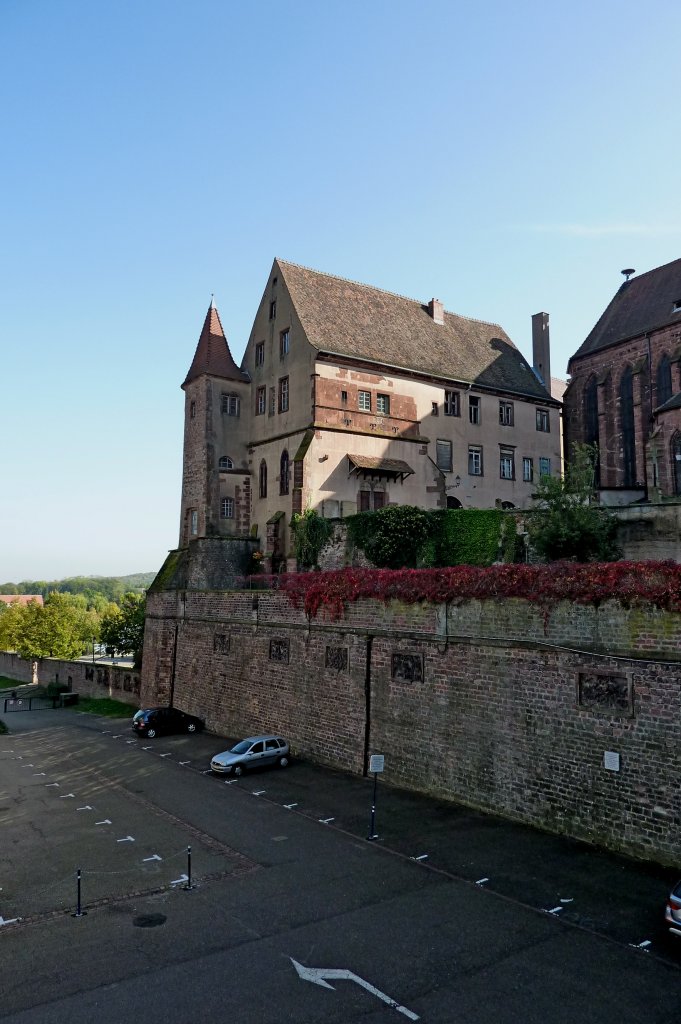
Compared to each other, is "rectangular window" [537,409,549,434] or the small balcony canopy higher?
"rectangular window" [537,409,549,434]

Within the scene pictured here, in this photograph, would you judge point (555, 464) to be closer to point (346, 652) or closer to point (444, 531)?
point (444, 531)

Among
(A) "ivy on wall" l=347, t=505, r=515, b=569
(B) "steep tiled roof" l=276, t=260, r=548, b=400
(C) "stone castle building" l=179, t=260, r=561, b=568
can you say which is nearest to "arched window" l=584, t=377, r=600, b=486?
(B) "steep tiled roof" l=276, t=260, r=548, b=400

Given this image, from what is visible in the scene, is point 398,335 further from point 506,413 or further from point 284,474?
point 284,474

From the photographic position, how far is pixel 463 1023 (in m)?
9.86

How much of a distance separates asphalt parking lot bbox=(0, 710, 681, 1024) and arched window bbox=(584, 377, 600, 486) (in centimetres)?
3333

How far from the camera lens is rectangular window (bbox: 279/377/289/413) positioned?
38.1 meters

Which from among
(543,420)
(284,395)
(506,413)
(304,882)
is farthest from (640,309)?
(304,882)

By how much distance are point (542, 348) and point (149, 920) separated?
4455 centimetres

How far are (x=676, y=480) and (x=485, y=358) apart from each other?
15143 mm

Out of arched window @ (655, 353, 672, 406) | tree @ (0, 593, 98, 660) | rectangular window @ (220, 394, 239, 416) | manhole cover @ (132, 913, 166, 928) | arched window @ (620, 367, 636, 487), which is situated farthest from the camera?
tree @ (0, 593, 98, 660)

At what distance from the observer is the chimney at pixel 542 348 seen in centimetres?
4919

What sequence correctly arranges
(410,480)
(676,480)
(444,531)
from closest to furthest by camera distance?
(444,531) → (676,480) → (410,480)

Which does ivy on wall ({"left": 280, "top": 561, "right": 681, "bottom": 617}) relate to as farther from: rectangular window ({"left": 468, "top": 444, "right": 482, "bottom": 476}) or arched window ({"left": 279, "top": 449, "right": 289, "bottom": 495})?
rectangular window ({"left": 468, "top": 444, "right": 482, "bottom": 476})

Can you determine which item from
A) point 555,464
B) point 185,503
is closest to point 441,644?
point 185,503
